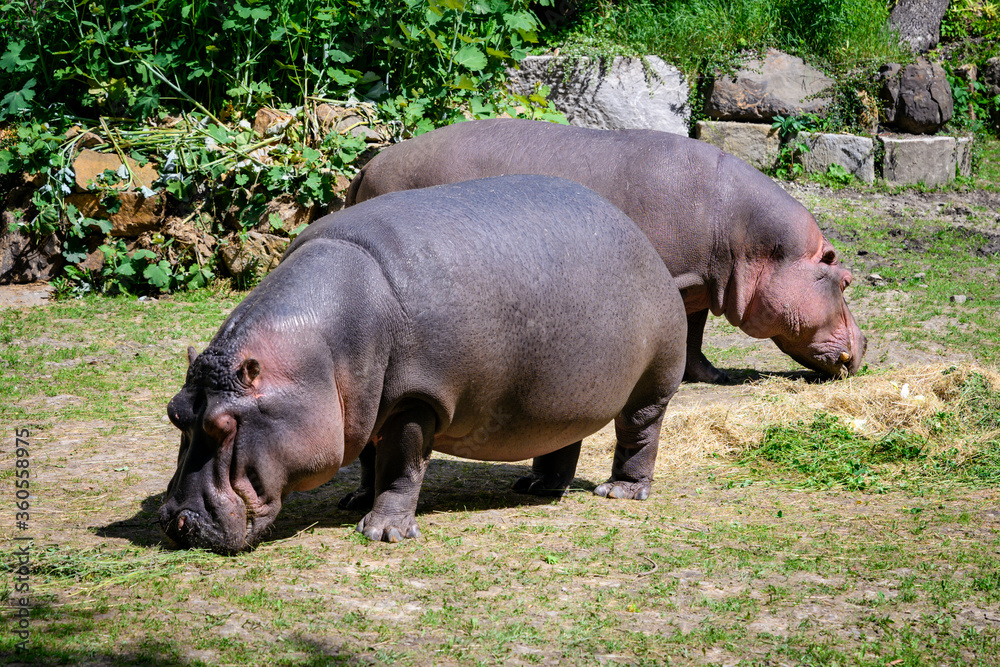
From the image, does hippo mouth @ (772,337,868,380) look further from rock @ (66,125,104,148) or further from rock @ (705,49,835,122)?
rock @ (66,125,104,148)

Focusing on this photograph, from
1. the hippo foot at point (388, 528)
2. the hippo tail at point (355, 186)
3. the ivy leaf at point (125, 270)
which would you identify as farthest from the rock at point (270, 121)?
the hippo foot at point (388, 528)

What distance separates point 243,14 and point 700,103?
17.3ft

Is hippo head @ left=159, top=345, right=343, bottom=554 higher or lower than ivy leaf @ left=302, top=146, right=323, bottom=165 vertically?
higher

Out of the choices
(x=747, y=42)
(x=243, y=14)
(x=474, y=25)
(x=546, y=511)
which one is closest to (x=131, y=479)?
(x=546, y=511)

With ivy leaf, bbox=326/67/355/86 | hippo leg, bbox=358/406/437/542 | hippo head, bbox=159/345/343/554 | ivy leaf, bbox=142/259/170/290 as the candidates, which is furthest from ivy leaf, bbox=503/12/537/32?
hippo head, bbox=159/345/343/554

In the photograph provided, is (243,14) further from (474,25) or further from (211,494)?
(211,494)

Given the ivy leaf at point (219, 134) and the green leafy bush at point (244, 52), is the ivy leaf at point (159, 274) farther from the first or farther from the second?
the green leafy bush at point (244, 52)

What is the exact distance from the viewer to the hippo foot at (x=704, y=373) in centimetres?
758

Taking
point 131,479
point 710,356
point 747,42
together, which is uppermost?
point 747,42

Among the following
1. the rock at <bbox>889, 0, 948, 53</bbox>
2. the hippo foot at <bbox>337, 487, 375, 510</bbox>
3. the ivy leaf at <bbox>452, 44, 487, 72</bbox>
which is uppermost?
the rock at <bbox>889, 0, 948, 53</bbox>

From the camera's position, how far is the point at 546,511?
15.6 feet

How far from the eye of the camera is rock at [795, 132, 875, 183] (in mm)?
11664

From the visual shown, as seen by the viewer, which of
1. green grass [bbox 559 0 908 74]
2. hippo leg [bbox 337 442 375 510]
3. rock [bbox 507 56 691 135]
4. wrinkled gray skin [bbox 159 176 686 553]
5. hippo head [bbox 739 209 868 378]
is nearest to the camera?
wrinkled gray skin [bbox 159 176 686 553]

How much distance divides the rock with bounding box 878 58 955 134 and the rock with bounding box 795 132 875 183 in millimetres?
617
